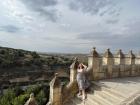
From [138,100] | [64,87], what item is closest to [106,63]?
[64,87]

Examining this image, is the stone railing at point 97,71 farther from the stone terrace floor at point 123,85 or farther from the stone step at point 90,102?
the stone step at point 90,102

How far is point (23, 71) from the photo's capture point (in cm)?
6500

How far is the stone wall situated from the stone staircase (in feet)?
4.15

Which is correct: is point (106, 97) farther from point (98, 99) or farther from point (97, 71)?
point (97, 71)

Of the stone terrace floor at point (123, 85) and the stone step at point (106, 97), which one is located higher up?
the stone terrace floor at point (123, 85)

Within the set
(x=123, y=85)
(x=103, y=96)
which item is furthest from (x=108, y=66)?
(x=103, y=96)

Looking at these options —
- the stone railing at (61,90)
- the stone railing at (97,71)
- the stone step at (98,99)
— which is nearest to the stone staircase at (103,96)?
the stone step at (98,99)

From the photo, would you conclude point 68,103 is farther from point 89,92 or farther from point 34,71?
point 34,71

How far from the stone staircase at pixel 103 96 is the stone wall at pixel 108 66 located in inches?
49.8

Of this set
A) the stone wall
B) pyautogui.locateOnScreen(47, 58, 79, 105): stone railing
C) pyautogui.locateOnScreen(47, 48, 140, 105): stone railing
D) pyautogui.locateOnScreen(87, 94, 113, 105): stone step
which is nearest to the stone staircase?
pyautogui.locateOnScreen(87, 94, 113, 105): stone step

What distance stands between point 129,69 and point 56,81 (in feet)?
16.8

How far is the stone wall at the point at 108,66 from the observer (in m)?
11.5

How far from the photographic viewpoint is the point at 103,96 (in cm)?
949

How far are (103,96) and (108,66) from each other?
2.90m
